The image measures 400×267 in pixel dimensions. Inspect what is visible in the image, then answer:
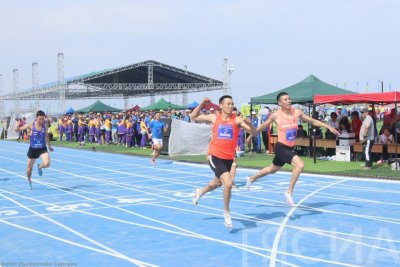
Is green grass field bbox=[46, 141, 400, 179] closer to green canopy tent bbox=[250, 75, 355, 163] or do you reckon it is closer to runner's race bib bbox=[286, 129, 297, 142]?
green canopy tent bbox=[250, 75, 355, 163]

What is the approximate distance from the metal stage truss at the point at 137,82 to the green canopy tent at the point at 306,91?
3174 centimetres

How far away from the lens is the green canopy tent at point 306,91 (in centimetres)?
1903

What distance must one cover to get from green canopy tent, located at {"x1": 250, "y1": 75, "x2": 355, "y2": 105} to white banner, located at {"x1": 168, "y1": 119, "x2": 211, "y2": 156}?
8.84ft

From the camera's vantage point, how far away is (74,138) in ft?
119

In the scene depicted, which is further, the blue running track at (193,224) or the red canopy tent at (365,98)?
the red canopy tent at (365,98)

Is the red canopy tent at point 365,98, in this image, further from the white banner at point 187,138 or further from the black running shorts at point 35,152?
the black running shorts at point 35,152

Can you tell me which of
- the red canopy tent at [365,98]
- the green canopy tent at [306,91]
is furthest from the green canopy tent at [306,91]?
the red canopy tent at [365,98]

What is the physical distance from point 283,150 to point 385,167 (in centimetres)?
741

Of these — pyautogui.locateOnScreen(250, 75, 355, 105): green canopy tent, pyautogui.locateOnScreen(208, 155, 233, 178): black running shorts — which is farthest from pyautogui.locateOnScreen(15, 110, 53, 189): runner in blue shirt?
pyautogui.locateOnScreen(250, 75, 355, 105): green canopy tent

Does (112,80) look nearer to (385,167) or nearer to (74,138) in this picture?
(74,138)

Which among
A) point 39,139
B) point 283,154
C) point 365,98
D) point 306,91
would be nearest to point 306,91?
point 306,91

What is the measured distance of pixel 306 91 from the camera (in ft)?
63.6

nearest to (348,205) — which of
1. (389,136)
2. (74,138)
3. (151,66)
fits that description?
(389,136)

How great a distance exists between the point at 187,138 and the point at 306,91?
5.41 m
